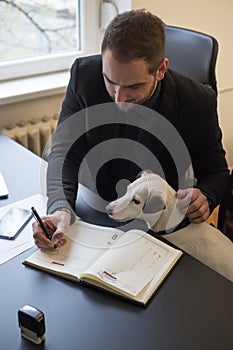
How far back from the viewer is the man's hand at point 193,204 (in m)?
1.22

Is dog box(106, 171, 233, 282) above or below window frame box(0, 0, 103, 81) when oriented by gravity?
below

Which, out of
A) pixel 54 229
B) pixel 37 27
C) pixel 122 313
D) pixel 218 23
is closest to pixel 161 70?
pixel 54 229

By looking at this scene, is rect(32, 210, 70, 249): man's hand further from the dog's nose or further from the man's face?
the man's face

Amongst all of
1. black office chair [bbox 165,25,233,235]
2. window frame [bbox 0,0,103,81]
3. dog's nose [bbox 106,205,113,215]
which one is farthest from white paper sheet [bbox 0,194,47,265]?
window frame [bbox 0,0,103,81]

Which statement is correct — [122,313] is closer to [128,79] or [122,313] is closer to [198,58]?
[128,79]

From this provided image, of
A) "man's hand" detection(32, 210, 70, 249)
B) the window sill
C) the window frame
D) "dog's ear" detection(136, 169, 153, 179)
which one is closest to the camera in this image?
"man's hand" detection(32, 210, 70, 249)

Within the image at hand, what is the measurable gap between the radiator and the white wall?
74 cm

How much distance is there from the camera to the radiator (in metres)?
2.02

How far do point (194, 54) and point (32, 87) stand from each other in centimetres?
85

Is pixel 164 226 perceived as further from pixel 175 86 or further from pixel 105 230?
pixel 175 86

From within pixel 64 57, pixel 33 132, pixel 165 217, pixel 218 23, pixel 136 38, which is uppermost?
pixel 136 38

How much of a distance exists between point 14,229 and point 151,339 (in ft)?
1.61

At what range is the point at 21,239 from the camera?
112 centimetres

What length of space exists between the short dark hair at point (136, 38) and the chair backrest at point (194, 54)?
46cm
